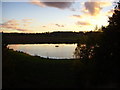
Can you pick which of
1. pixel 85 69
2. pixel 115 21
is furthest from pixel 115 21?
pixel 85 69

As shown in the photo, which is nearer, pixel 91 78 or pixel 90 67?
pixel 91 78

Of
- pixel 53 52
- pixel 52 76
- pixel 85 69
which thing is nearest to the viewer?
pixel 85 69

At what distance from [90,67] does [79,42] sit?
393cm

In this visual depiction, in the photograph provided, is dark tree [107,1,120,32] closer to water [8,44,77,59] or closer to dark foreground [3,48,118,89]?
dark foreground [3,48,118,89]

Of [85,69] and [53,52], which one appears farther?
[53,52]

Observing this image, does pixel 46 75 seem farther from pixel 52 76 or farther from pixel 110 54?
pixel 110 54

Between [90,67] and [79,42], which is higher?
[79,42]

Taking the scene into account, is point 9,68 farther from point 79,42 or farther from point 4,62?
point 79,42

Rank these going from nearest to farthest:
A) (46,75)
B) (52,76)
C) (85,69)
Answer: (85,69), (52,76), (46,75)

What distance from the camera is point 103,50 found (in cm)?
1847

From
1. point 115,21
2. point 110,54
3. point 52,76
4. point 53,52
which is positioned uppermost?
point 115,21

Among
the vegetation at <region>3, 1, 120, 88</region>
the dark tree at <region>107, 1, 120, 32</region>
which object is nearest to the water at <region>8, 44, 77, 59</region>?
the vegetation at <region>3, 1, 120, 88</region>

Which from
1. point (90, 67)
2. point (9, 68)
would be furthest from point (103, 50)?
point (9, 68)

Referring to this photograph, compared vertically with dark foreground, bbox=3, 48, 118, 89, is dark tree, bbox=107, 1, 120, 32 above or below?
above
